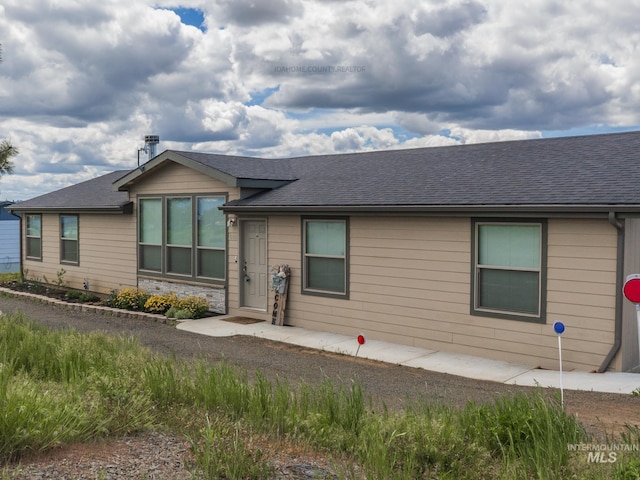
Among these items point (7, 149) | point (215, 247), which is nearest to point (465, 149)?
point (215, 247)

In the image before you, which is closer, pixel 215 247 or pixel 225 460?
pixel 225 460

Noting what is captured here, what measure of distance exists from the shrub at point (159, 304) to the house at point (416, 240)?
0.66 metres

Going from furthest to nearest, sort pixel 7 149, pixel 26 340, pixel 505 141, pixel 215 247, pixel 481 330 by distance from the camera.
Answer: pixel 215 247
pixel 505 141
pixel 7 149
pixel 481 330
pixel 26 340

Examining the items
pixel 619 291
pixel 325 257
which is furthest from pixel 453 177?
pixel 619 291

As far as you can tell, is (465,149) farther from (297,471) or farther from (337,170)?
(297,471)

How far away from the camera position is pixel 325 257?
13.0m

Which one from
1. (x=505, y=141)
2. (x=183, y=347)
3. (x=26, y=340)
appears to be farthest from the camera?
(x=505, y=141)

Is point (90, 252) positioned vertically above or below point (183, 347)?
above

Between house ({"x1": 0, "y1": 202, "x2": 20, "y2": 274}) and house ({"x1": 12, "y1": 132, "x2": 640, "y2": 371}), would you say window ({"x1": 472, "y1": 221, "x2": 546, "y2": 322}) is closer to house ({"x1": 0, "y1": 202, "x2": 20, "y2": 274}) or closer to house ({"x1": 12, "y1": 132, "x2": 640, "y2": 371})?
house ({"x1": 12, "y1": 132, "x2": 640, "y2": 371})

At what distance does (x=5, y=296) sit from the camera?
19203mm

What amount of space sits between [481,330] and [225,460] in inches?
278

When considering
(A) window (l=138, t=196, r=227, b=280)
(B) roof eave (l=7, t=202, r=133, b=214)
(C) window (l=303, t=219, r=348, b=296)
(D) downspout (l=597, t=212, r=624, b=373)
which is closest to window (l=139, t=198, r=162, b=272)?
(A) window (l=138, t=196, r=227, b=280)

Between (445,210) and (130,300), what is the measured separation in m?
8.93

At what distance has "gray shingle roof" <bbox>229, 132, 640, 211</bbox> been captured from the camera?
986cm
